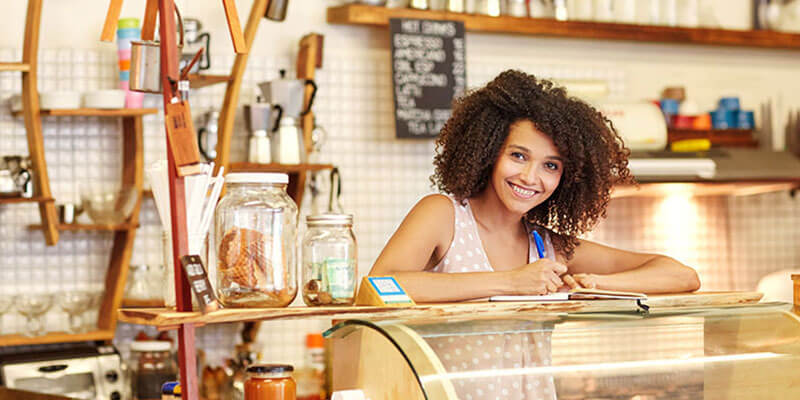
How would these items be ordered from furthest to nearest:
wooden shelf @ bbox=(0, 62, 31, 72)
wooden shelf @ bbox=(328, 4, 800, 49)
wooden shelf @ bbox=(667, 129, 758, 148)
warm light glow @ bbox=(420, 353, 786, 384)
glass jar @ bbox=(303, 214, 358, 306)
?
1. wooden shelf @ bbox=(667, 129, 758, 148)
2. wooden shelf @ bbox=(328, 4, 800, 49)
3. wooden shelf @ bbox=(0, 62, 31, 72)
4. glass jar @ bbox=(303, 214, 358, 306)
5. warm light glow @ bbox=(420, 353, 786, 384)

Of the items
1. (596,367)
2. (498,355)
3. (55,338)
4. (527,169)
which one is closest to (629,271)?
(527,169)

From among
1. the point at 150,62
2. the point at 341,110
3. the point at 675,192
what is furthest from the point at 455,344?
the point at 675,192

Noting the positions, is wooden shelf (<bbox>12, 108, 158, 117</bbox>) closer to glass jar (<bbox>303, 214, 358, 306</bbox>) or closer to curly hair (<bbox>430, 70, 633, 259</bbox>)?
curly hair (<bbox>430, 70, 633, 259</bbox>)

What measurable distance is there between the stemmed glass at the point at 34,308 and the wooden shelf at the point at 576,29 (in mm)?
1631

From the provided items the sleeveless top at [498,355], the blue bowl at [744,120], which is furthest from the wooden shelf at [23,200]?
the blue bowl at [744,120]

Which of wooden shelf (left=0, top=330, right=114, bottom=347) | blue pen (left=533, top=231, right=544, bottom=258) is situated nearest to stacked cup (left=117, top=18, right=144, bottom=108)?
wooden shelf (left=0, top=330, right=114, bottom=347)

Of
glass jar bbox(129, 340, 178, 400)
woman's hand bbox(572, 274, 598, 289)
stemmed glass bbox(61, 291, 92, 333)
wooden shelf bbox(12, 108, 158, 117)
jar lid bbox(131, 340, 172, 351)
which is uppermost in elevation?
wooden shelf bbox(12, 108, 158, 117)

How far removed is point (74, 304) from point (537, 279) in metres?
2.21

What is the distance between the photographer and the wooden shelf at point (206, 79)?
12.1ft

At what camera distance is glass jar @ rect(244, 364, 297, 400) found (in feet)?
5.35

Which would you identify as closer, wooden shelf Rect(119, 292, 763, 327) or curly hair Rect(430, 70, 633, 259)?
wooden shelf Rect(119, 292, 763, 327)

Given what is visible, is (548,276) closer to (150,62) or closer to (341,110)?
(150,62)

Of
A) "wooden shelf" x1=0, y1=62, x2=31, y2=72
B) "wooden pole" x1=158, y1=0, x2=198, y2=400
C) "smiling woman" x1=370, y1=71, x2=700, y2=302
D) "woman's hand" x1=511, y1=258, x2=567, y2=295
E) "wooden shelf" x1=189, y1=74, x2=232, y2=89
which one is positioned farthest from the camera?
"wooden shelf" x1=189, y1=74, x2=232, y2=89

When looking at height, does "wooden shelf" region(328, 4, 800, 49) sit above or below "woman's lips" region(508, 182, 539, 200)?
above
